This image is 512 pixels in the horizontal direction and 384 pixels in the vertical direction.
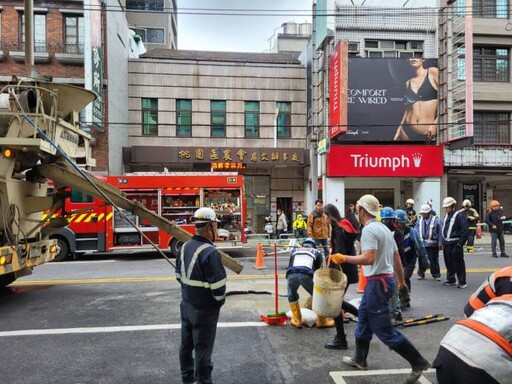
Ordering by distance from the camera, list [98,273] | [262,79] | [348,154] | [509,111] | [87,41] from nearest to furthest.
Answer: [98,273] → [87,41] → [348,154] → [509,111] → [262,79]

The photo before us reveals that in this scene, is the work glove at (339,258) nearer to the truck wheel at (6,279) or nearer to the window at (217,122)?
the truck wheel at (6,279)

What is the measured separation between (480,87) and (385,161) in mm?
6287

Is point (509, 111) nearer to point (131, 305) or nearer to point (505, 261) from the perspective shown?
point (505, 261)

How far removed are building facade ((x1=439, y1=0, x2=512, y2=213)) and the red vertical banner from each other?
5.43 m

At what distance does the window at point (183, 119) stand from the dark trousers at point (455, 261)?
1608 centimetres

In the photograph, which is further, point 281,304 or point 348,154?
point 348,154

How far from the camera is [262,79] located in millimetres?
23062

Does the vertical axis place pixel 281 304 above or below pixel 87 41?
below

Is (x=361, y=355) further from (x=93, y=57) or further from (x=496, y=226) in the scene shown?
(x=93, y=57)

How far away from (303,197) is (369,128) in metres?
5.26

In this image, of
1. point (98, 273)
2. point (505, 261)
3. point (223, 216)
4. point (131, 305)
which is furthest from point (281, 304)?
point (505, 261)

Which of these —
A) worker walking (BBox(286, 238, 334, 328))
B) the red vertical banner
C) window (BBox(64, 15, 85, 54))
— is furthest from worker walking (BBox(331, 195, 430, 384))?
window (BBox(64, 15, 85, 54))

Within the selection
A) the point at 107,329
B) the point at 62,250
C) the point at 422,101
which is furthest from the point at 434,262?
the point at 422,101

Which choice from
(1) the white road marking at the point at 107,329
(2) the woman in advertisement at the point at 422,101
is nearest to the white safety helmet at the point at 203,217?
A: (1) the white road marking at the point at 107,329
